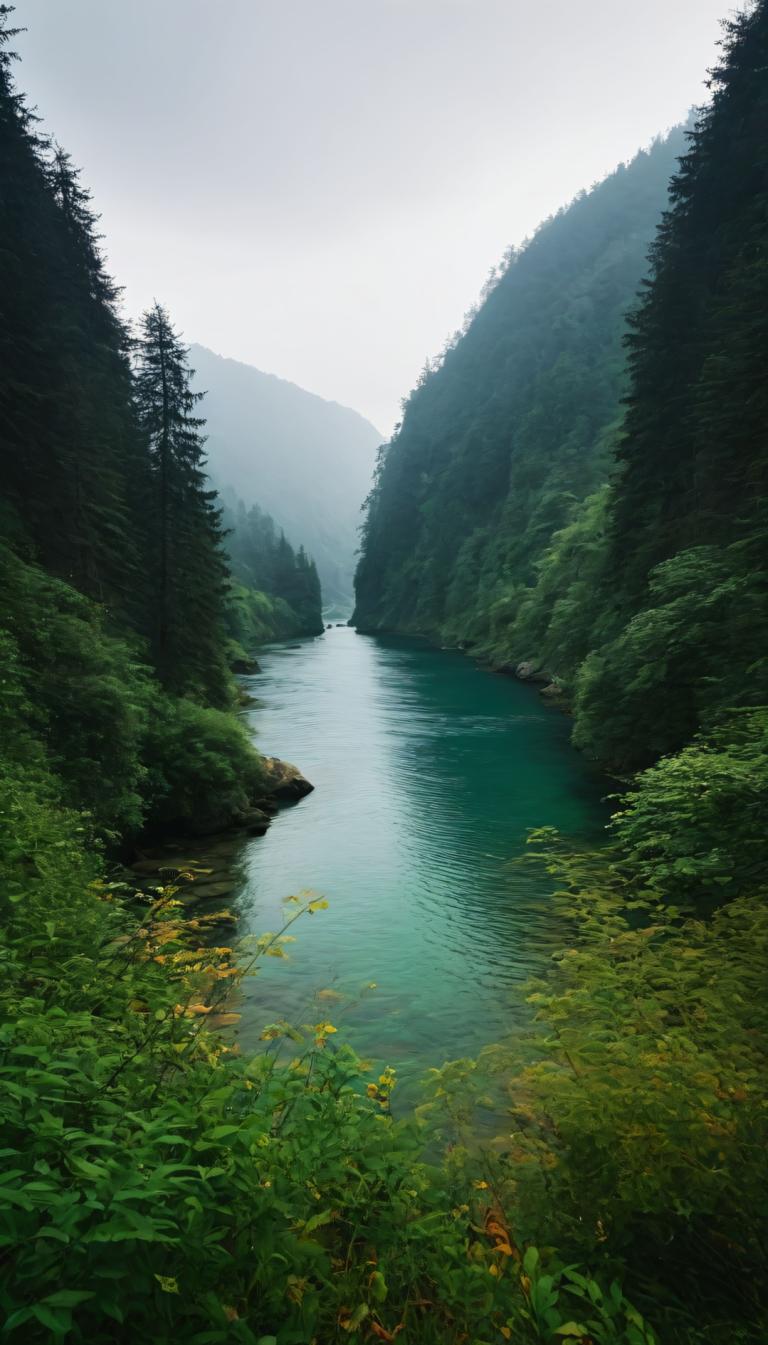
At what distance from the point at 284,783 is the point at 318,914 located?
8.71 metres

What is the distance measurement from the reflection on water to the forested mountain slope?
34635 millimetres

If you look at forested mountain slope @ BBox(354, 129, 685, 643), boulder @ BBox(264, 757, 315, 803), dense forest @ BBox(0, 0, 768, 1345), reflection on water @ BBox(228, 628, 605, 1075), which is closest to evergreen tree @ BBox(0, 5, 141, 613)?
dense forest @ BBox(0, 0, 768, 1345)

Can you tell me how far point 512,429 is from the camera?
Result: 9606 centimetres

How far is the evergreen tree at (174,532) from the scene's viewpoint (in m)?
26.4

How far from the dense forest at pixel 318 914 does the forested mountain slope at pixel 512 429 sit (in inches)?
1357

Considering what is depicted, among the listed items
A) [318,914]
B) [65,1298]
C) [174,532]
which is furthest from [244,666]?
[65,1298]

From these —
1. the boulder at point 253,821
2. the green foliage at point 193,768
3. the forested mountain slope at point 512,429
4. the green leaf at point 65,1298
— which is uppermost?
the forested mountain slope at point 512,429

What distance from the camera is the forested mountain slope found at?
7800cm

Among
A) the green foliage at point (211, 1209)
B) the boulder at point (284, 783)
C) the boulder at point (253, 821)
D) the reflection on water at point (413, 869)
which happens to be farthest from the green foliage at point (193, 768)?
the green foliage at point (211, 1209)

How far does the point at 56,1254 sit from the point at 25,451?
24.2m

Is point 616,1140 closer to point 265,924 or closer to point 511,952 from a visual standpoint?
point 511,952

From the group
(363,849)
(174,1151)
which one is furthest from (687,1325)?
(363,849)

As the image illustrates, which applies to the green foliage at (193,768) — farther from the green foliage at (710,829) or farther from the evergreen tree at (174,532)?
the green foliage at (710,829)

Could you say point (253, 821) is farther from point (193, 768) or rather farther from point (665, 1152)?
point (665, 1152)
